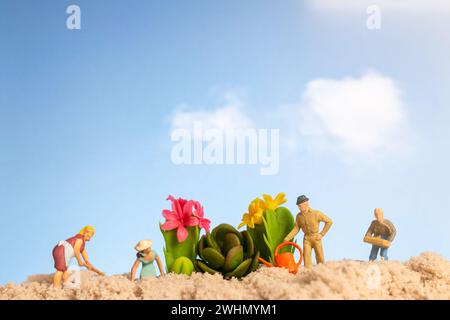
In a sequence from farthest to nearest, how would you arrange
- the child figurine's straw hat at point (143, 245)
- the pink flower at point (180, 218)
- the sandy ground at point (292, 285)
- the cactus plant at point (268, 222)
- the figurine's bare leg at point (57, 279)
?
the cactus plant at point (268, 222)
the pink flower at point (180, 218)
the child figurine's straw hat at point (143, 245)
the figurine's bare leg at point (57, 279)
the sandy ground at point (292, 285)

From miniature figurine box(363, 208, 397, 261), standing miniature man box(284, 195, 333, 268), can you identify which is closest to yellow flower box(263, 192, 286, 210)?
standing miniature man box(284, 195, 333, 268)

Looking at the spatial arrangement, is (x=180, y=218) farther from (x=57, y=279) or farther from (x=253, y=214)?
(x=57, y=279)

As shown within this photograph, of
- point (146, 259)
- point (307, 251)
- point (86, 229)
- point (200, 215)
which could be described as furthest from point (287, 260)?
point (86, 229)

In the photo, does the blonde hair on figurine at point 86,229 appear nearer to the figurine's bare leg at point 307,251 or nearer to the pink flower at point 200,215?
the pink flower at point 200,215

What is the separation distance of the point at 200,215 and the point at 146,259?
41 centimetres

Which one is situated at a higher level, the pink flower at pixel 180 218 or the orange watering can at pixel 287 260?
the pink flower at pixel 180 218

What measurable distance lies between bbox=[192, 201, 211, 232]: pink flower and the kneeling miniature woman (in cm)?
32

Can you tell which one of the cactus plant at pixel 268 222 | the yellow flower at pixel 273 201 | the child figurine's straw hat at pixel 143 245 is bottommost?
the child figurine's straw hat at pixel 143 245

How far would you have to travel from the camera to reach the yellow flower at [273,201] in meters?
3.10

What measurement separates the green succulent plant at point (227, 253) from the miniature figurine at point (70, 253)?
1.93 ft

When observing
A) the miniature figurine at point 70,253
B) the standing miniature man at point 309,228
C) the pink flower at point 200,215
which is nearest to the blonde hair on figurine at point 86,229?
the miniature figurine at point 70,253
